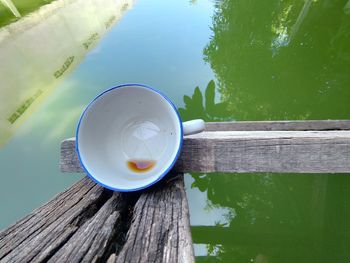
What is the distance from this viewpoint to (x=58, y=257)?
0.46 meters

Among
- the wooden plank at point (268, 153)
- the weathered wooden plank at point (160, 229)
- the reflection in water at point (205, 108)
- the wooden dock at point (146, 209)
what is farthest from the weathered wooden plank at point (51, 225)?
the reflection in water at point (205, 108)

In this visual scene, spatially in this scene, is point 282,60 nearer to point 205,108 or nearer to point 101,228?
point 205,108

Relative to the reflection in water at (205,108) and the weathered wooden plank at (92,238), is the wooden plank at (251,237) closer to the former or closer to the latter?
the reflection in water at (205,108)

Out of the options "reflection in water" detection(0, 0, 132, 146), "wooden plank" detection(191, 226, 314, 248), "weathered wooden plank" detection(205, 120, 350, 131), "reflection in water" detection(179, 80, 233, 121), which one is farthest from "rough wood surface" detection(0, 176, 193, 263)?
"reflection in water" detection(0, 0, 132, 146)

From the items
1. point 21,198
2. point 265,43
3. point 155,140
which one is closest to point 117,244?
point 155,140

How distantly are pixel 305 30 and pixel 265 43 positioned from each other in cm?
47

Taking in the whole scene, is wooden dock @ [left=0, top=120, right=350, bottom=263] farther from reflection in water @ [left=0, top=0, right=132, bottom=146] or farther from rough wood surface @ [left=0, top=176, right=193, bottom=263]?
reflection in water @ [left=0, top=0, right=132, bottom=146]

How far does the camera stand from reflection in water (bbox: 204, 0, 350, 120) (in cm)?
184

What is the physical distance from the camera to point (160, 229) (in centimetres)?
49

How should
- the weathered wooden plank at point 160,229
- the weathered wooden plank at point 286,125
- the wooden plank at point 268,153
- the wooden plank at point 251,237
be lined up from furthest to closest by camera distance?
Answer: the wooden plank at point 251,237 → the weathered wooden plank at point 286,125 → the wooden plank at point 268,153 → the weathered wooden plank at point 160,229

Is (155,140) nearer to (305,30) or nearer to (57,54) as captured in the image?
(57,54)

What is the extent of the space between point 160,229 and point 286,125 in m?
0.79

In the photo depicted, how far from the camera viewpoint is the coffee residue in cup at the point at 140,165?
2.22 feet

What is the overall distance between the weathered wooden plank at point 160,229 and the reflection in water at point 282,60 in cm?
129
